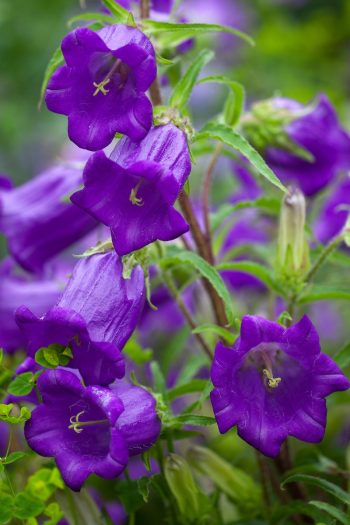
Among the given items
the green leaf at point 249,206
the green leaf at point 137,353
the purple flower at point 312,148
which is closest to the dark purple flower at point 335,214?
the purple flower at point 312,148

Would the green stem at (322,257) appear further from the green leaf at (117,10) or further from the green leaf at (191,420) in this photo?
the green leaf at (117,10)

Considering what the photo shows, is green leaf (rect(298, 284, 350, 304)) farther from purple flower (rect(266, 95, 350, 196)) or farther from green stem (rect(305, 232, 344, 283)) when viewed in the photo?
purple flower (rect(266, 95, 350, 196))

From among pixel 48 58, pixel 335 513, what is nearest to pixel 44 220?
pixel 335 513

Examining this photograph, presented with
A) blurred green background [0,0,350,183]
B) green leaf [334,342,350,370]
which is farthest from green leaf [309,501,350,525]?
blurred green background [0,0,350,183]

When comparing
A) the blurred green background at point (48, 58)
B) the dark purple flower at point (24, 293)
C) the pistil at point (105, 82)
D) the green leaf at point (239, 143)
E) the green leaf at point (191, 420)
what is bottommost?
the blurred green background at point (48, 58)

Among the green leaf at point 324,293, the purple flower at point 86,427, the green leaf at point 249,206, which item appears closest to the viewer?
the purple flower at point 86,427

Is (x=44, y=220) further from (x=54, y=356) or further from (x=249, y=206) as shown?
(x=54, y=356)

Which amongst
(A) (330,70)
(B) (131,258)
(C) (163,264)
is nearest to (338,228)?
(C) (163,264)
